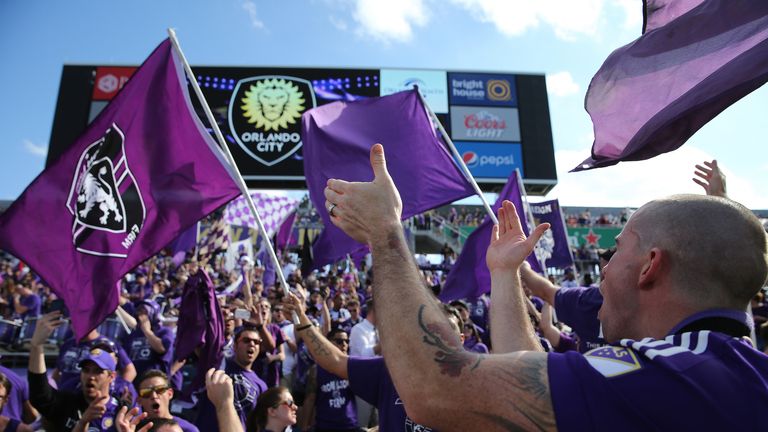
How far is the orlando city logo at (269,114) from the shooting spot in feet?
69.9

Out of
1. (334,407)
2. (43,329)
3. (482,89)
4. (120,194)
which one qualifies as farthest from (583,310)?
(482,89)

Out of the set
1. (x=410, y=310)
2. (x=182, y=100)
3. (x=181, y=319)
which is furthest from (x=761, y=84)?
(x=181, y=319)

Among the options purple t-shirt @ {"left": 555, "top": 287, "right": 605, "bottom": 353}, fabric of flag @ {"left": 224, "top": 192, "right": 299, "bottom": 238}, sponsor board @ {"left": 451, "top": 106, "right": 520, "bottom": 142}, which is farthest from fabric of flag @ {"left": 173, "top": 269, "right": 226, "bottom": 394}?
sponsor board @ {"left": 451, "top": 106, "right": 520, "bottom": 142}

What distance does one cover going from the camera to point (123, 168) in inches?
171

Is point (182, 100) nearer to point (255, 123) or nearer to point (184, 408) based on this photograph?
point (184, 408)

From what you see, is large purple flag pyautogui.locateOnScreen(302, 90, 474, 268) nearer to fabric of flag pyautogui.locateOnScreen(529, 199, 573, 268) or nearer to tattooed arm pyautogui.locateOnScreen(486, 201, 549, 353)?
tattooed arm pyautogui.locateOnScreen(486, 201, 549, 353)

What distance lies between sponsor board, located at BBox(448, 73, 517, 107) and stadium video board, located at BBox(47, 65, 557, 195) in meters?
0.04

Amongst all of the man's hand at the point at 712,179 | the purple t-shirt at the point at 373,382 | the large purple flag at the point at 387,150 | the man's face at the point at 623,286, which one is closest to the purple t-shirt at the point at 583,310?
the man's hand at the point at 712,179

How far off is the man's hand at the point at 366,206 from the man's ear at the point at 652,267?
2.04ft

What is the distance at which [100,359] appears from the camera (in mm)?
4086

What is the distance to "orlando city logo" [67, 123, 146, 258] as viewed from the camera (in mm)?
4125

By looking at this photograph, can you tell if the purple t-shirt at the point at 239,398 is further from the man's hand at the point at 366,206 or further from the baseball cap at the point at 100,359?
the man's hand at the point at 366,206

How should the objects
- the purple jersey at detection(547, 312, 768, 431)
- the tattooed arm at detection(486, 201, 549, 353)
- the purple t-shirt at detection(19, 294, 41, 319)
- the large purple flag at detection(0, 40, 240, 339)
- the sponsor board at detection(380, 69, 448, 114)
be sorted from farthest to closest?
the sponsor board at detection(380, 69, 448, 114) < the purple t-shirt at detection(19, 294, 41, 319) < the large purple flag at detection(0, 40, 240, 339) < the tattooed arm at detection(486, 201, 549, 353) < the purple jersey at detection(547, 312, 768, 431)

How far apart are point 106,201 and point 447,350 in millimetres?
3972
